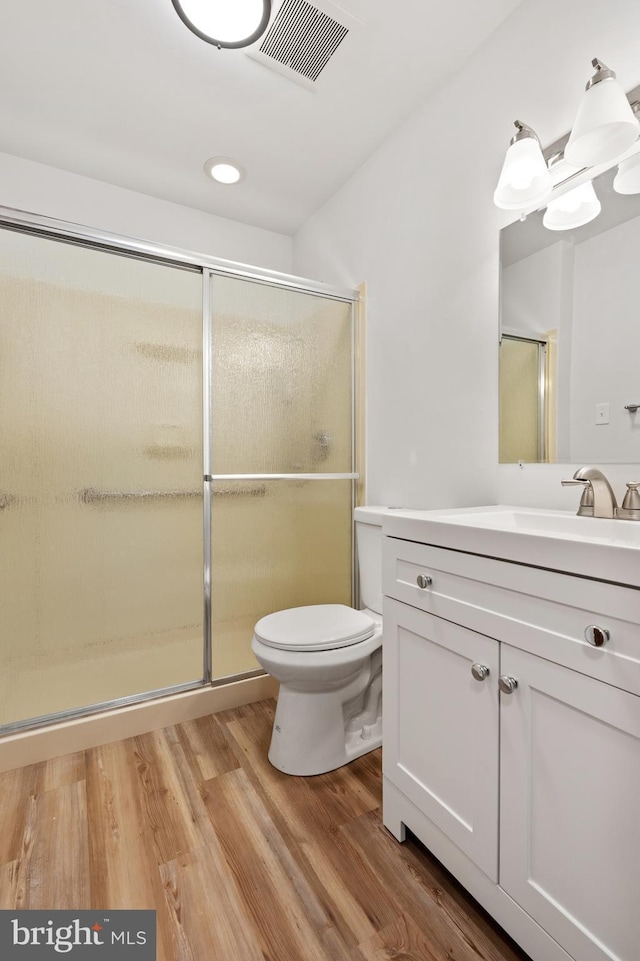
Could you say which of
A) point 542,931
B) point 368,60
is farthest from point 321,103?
point 542,931

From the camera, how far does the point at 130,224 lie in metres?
2.24

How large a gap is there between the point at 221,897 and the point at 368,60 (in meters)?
2.52

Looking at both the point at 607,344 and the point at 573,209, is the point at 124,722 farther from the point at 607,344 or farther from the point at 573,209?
the point at 573,209

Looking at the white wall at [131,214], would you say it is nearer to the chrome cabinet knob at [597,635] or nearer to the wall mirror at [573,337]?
the wall mirror at [573,337]

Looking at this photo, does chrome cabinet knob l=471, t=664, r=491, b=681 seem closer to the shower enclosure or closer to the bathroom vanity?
the bathroom vanity

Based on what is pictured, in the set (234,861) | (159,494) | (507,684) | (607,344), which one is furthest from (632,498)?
(159,494)

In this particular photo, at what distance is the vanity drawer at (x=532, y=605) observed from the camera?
0.67 m

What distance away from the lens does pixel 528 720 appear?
813 mm

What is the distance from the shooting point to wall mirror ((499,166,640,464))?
3.68 ft

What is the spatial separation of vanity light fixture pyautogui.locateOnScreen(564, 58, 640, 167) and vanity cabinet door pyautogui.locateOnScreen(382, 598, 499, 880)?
1.20 meters

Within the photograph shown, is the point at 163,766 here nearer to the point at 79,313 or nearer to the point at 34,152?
the point at 79,313

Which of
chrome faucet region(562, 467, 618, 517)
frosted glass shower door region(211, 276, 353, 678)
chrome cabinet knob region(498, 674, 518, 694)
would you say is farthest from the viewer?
frosted glass shower door region(211, 276, 353, 678)

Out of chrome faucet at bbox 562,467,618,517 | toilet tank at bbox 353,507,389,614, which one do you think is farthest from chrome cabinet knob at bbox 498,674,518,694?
toilet tank at bbox 353,507,389,614

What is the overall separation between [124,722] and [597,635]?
1663mm
